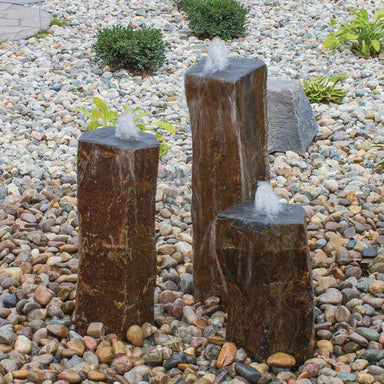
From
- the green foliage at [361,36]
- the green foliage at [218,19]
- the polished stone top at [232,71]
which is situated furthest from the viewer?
the green foliage at [218,19]

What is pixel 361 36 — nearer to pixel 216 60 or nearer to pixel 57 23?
pixel 57 23

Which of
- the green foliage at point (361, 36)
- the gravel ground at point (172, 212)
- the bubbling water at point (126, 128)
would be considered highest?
the green foliage at point (361, 36)

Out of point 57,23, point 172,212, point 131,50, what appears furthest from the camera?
point 57,23

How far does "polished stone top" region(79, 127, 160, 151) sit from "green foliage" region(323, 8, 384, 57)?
433cm

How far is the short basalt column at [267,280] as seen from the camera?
2785 mm

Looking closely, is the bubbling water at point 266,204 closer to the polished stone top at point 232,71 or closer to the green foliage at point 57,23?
the polished stone top at point 232,71

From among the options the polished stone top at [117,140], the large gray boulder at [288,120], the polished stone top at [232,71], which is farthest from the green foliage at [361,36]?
the polished stone top at [117,140]

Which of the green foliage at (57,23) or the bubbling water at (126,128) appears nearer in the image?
the bubbling water at (126,128)

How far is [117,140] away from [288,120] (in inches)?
94.4

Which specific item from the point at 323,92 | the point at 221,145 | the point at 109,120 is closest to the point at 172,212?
the point at 109,120

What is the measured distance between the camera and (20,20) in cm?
783

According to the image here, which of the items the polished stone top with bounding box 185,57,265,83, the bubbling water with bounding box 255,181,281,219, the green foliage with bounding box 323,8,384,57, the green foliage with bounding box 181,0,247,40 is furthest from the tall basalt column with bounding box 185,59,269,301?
the green foliage with bounding box 181,0,247,40

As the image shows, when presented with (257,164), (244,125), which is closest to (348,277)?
(257,164)

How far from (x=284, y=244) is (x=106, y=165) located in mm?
787
